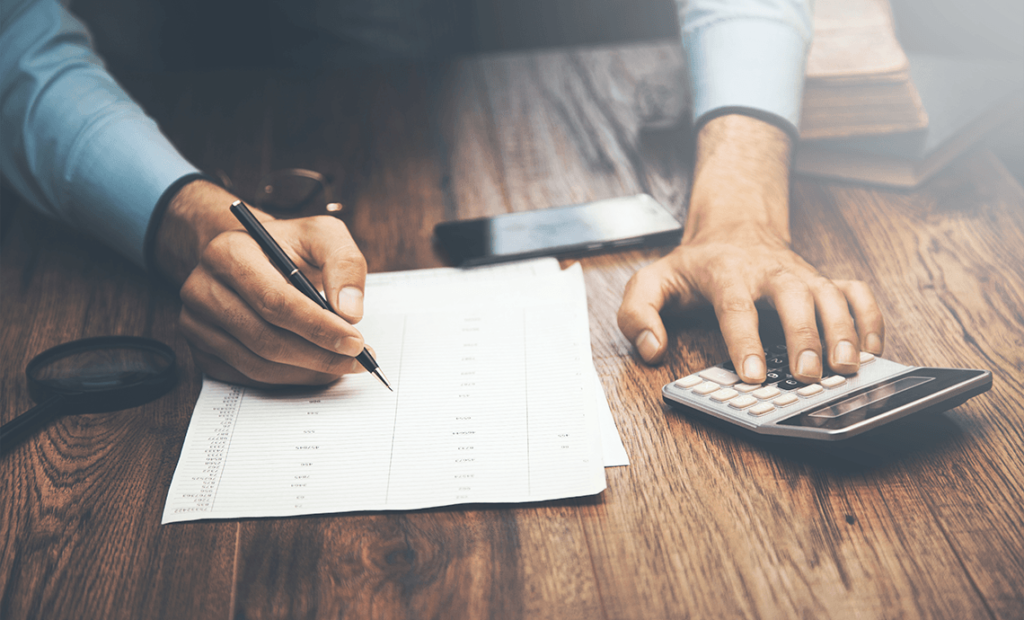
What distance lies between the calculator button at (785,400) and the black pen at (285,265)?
336 mm

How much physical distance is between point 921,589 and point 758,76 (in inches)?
28.3

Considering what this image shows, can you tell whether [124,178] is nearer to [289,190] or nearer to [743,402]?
[289,190]

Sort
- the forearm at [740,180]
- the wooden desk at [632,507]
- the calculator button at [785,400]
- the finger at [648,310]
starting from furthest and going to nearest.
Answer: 1. the forearm at [740,180]
2. the finger at [648,310]
3. the calculator button at [785,400]
4. the wooden desk at [632,507]

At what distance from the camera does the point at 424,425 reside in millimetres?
591

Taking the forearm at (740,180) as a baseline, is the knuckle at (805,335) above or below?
above

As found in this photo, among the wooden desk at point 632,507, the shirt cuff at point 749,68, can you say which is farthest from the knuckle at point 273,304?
the shirt cuff at point 749,68

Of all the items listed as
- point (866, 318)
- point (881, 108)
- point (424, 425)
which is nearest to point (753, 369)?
point (866, 318)

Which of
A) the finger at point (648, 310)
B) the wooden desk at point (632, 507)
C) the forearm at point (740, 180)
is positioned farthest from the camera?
the forearm at point (740, 180)

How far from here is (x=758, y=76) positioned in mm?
952

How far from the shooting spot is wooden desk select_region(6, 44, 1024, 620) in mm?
459

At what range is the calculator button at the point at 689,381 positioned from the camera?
0.60m

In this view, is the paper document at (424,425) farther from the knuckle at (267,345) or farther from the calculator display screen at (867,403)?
the calculator display screen at (867,403)

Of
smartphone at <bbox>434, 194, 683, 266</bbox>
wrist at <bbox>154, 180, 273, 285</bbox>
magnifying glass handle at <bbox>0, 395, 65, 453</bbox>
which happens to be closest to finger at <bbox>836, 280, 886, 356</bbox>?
smartphone at <bbox>434, 194, 683, 266</bbox>

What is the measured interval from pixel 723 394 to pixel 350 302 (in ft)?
1.13
